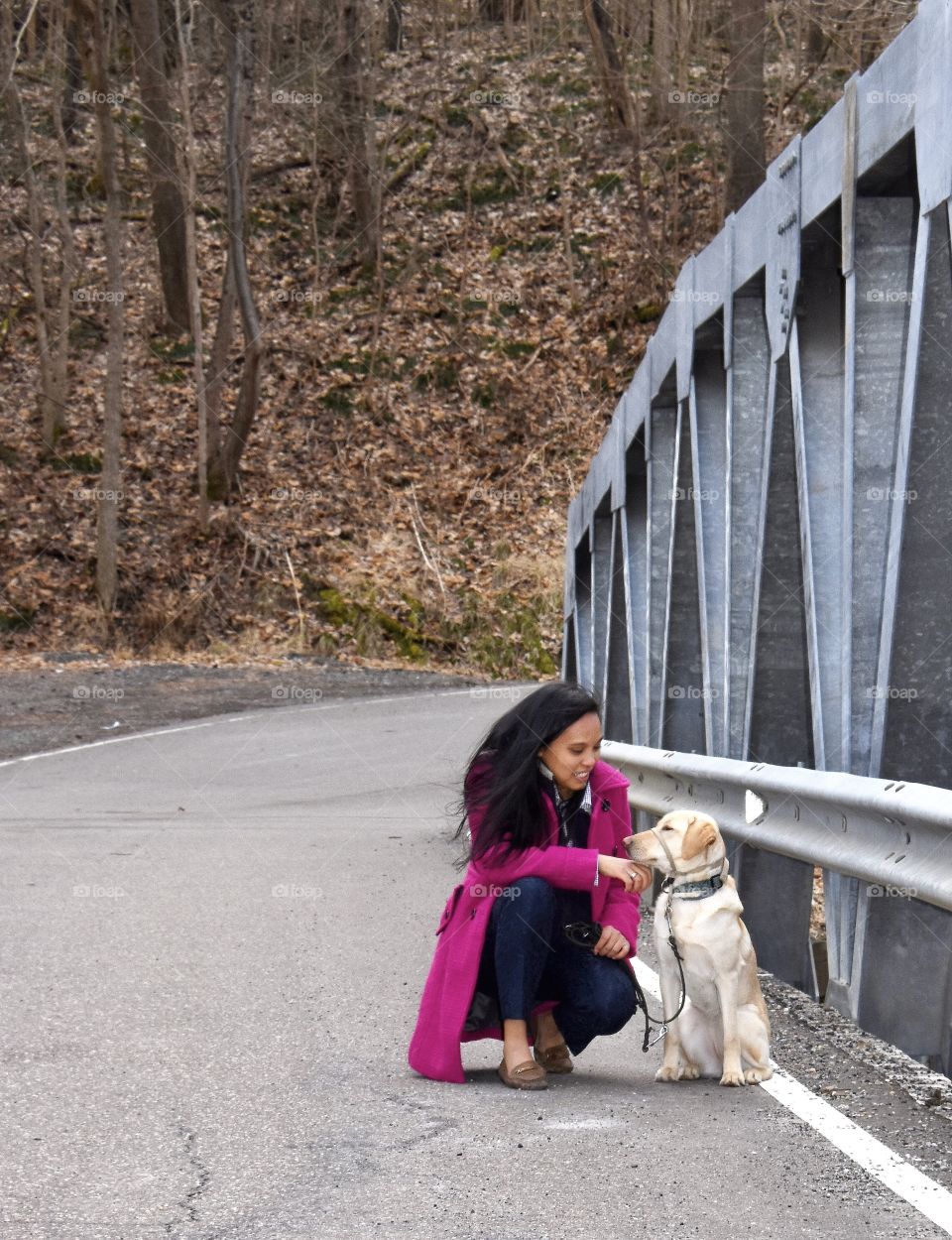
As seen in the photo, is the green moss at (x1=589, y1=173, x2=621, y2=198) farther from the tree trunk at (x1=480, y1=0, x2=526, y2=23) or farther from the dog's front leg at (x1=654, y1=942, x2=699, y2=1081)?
the dog's front leg at (x1=654, y1=942, x2=699, y2=1081)

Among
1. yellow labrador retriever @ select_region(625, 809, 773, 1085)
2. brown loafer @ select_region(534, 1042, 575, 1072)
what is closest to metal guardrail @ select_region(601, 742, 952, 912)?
yellow labrador retriever @ select_region(625, 809, 773, 1085)

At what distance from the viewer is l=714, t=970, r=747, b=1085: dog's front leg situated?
17.3 feet

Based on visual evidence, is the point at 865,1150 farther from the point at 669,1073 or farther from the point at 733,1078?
the point at 669,1073

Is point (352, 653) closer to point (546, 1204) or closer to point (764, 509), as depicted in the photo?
point (764, 509)

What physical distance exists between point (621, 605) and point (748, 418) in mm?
4481

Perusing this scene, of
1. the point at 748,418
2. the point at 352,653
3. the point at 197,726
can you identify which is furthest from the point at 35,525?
the point at 748,418

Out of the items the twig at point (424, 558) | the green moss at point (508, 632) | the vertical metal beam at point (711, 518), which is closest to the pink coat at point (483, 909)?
the vertical metal beam at point (711, 518)

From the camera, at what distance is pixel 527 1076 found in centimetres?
535

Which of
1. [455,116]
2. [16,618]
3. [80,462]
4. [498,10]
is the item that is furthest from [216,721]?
[498,10]

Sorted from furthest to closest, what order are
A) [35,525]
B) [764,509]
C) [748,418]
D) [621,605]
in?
1. [35,525]
2. [621,605]
3. [748,418]
4. [764,509]

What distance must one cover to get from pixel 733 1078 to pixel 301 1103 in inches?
53.0

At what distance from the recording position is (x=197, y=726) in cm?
2059

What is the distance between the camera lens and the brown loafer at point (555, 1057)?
5680mm

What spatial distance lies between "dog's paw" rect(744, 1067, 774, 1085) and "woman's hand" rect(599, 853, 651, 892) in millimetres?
666
